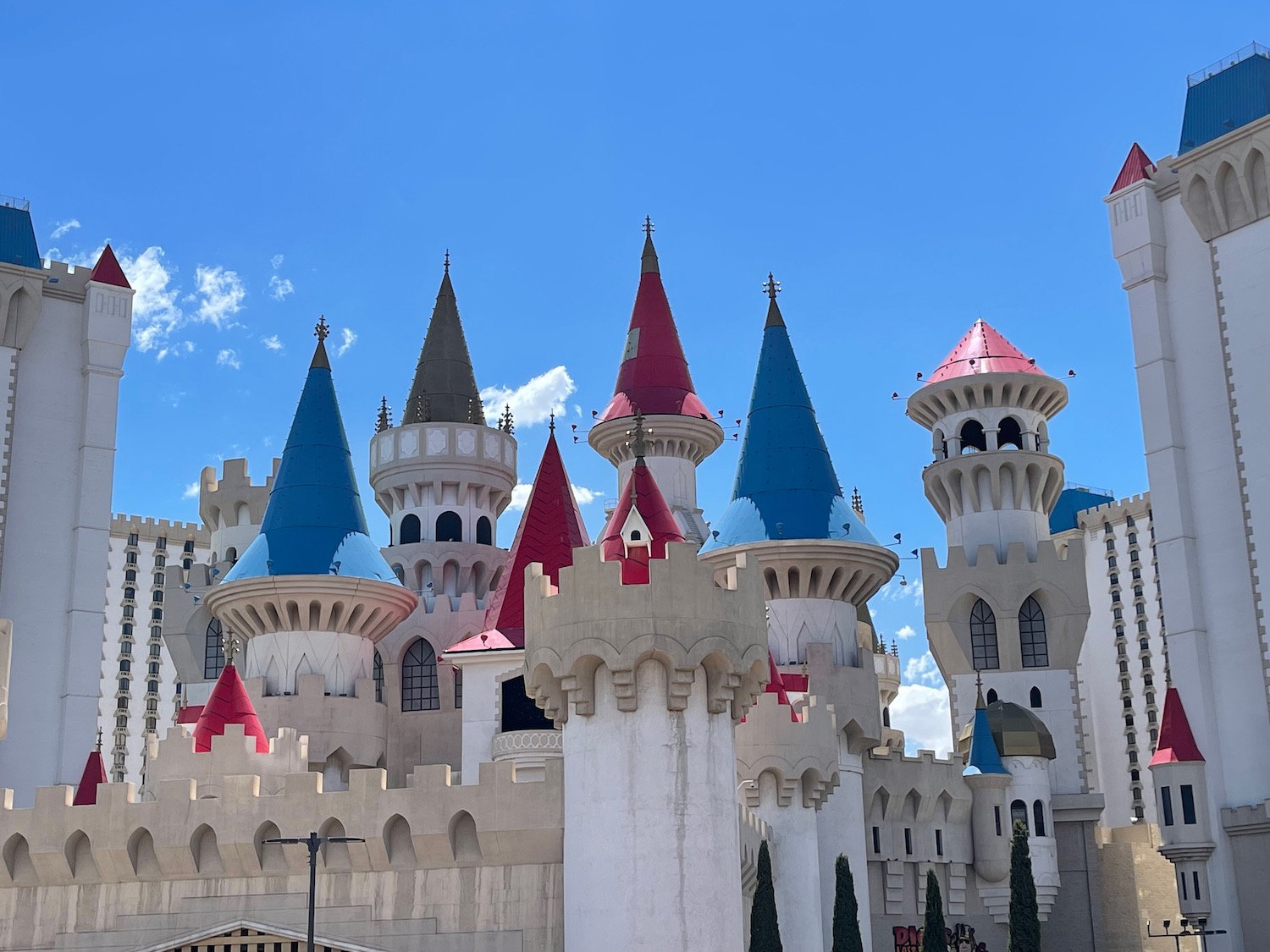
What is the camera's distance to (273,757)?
102ft

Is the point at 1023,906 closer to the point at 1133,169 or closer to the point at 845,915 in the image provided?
the point at 845,915

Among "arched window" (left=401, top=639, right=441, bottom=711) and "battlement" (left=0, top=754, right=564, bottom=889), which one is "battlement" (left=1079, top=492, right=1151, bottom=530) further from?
"battlement" (left=0, top=754, right=564, bottom=889)

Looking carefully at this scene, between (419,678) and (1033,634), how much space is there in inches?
670

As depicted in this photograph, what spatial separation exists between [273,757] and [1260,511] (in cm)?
2322

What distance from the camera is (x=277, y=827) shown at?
2589cm

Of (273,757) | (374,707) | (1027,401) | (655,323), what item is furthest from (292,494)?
(1027,401)

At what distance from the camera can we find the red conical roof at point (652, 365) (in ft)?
155

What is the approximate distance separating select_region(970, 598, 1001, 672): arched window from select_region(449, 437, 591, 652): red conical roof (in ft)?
43.1

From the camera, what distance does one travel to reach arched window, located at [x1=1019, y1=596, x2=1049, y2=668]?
4603 cm

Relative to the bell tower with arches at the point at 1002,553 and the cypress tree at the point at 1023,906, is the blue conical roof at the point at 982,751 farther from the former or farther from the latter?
the cypress tree at the point at 1023,906

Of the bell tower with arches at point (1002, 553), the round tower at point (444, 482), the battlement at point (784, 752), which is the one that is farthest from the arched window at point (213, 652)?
the battlement at point (784, 752)

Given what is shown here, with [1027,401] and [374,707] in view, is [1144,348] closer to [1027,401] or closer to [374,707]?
[1027,401]

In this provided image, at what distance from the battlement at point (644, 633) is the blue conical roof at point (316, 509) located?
53.2ft

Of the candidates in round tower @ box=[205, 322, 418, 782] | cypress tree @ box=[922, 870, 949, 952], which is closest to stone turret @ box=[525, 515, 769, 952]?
cypress tree @ box=[922, 870, 949, 952]
